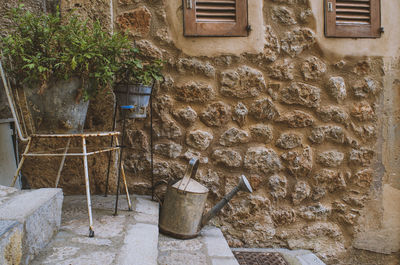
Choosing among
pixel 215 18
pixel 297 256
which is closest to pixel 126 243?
pixel 297 256

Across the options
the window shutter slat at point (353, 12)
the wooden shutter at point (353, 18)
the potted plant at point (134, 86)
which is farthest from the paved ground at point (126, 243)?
the window shutter slat at point (353, 12)

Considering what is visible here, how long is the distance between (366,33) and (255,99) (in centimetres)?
98

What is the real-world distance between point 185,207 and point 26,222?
961 millimetres

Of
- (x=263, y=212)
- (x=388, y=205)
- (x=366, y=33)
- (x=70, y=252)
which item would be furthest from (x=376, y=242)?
(x=70, y=252)

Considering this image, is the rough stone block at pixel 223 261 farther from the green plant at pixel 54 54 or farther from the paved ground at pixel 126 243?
the green plant at pixel 54 54

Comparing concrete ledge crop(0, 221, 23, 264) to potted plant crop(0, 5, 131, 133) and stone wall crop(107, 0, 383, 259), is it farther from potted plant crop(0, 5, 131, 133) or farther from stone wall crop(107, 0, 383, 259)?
stone wall crop(107, 0, 383, 259)

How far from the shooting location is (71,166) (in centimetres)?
212

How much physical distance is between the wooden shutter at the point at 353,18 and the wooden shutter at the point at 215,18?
0.65 meters

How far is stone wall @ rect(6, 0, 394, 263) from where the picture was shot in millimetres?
2188

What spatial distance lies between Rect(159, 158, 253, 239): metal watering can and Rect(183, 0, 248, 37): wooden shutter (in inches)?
36.4

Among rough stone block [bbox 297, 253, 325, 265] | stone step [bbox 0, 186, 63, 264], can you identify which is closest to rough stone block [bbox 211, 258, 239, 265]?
rough stone block [bbox 297, 253, 325, 265]

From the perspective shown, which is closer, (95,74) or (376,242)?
(95,74)

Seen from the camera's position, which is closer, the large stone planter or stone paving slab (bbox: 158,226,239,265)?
the large stone planter

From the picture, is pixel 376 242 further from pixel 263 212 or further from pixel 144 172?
pixel 144 172
